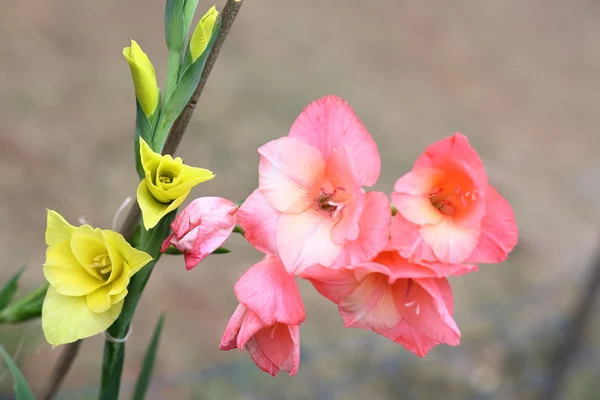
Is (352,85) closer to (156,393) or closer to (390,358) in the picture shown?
(390,358)

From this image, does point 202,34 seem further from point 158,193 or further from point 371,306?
point 371,306

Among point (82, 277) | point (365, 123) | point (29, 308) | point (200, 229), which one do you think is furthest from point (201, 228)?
point (365, 123)

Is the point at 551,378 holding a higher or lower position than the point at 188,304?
higher

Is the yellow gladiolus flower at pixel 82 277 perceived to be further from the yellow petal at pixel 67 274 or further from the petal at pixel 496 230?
the petal at pixel 496 230

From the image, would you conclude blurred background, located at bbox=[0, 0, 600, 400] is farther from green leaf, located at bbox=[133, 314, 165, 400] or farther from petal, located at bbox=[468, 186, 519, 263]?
petal, located at bbox=[468, 186, 519, 263]

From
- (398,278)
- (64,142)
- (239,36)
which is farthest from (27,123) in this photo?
(398,278)

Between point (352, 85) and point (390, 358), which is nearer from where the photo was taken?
point (390, 358)

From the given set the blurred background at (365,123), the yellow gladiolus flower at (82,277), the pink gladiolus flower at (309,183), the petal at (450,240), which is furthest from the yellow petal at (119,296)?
the blurred background at (365,123)

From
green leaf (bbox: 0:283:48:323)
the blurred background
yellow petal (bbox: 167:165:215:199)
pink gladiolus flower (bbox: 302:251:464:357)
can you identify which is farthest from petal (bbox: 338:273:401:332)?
the blurred background
